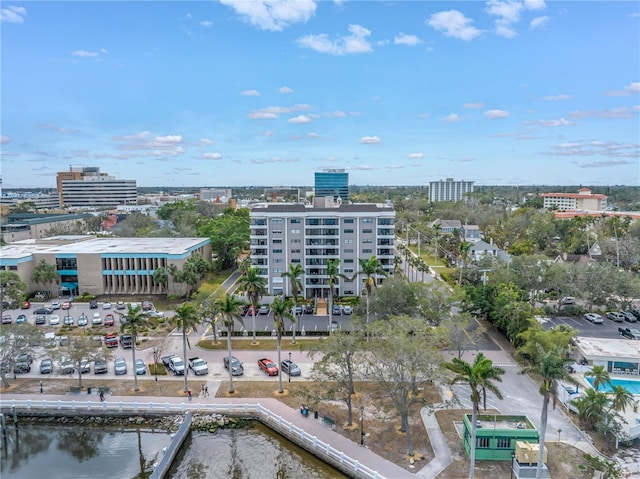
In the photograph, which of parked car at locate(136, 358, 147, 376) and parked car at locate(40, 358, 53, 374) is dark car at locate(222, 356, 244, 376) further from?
parked car at locate(40, 358, 53, 374)

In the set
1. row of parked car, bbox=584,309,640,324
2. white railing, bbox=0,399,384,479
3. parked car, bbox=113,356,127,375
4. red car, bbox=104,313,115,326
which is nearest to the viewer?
white railing, bbox=0,399,384,479

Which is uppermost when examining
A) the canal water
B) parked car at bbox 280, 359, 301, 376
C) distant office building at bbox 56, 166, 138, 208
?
distant office building at bbox 56, 166, 138, 208

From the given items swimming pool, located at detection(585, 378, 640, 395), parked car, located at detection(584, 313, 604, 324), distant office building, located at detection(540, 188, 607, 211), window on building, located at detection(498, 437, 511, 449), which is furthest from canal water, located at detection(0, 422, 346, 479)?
distant office building, located at detection(540, 188, 607, 211)

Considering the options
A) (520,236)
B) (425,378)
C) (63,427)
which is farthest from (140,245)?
(520,236)

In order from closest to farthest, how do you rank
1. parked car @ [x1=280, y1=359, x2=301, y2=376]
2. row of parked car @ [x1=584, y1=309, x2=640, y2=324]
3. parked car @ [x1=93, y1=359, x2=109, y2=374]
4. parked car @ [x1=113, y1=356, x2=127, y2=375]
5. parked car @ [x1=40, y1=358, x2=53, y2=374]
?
parked car @ [x1=280, y1=359, x2=301, y2=376], parked car @ [x1=113, y1=356, x2=127, y2=375], parked car @ [x1=93, y1=359, x2=109, y2=374], parked car @ [x1=40, y1=358, x2=53, y2=374], row of parked car @ [x1=584, y1=309, x2=640, y2=324]

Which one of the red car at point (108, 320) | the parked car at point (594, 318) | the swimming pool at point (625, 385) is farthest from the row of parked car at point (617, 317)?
the red car at point (108, 320)

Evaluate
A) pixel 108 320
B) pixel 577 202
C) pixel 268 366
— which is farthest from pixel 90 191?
pixel 577 202

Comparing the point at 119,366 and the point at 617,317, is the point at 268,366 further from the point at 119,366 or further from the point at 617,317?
the point at 617,317

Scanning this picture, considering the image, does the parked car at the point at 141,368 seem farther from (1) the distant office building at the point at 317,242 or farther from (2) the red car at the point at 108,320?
(1) the distant office building at the point at 317,242
